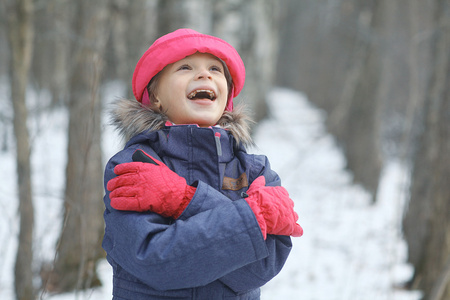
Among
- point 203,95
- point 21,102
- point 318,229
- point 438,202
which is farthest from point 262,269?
point 318,229

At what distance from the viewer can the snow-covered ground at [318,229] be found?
3.13 meters

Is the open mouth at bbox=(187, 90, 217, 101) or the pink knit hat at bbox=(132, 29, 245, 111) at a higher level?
the pink knit hat at bbox=(132, 29, 245, 111)

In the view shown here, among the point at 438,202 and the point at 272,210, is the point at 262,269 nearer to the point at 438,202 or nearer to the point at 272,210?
the point at 272,210

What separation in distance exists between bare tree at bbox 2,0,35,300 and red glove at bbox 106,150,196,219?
220 centimetres

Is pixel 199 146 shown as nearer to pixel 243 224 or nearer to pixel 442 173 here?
pixel 243 224

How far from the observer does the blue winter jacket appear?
1156mm

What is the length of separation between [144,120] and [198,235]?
45 cm

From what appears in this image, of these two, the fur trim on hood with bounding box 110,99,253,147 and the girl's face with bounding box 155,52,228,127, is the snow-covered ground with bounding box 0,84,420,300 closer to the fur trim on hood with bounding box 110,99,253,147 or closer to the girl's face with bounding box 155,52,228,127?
the fur trim on hood with bounding box 110,99,253,147

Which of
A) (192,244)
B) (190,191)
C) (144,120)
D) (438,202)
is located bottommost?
(438,202)

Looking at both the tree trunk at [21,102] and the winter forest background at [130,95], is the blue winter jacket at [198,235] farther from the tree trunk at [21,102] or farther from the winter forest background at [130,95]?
the tree trunk at [21,102]

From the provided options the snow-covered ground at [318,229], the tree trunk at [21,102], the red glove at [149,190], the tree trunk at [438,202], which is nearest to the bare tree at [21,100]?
the tree trunk at [21,102]

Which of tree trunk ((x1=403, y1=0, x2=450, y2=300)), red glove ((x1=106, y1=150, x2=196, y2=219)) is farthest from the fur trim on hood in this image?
tree trunk ((x1=403, y1=0, x2=450, y2=300))

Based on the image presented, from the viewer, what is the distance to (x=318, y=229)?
626cm

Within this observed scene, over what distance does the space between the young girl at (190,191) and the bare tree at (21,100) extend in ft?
6.60
